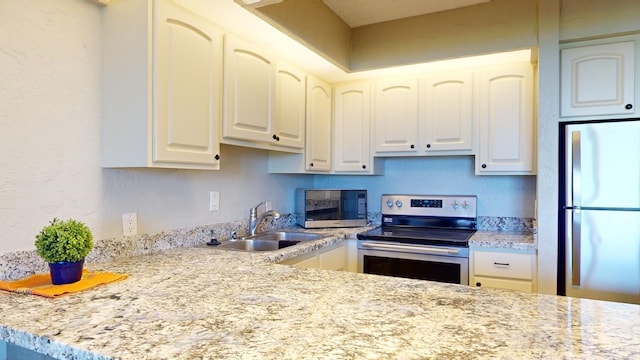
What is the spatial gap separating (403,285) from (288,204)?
6.41 ft

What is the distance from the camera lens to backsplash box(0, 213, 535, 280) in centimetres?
141

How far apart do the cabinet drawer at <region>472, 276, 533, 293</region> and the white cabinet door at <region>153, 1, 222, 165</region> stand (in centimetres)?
179

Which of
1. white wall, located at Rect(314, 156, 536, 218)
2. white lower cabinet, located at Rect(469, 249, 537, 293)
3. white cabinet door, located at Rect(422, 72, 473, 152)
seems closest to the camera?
white lower cabinet, located at Rect(469, 249, 537, 293)

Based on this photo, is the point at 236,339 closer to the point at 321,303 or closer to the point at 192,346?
the point at 192,346

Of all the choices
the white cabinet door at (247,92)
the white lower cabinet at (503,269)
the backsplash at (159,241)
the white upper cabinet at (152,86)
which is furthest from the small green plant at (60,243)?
the white lower cabinet at (503,269)

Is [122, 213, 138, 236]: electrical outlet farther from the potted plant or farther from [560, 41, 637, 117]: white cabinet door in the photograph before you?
[560, 41, 637, 117]: white cabinet door

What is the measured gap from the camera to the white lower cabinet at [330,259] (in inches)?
88.0

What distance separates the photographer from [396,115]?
3.02 m

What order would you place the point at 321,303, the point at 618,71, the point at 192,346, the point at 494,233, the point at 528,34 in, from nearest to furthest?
the point at 192,346 → the point at 321,303 → the point at 618,71 → the point at 528,34 → the point at 494,233

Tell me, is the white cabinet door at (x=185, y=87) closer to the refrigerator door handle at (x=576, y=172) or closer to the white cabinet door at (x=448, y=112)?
the white cabinet door at (x=448, y=112)

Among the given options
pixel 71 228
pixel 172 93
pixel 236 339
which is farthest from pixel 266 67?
pixel 236 339

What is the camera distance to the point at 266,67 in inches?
90.7

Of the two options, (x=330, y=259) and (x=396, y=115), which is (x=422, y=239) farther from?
(x=396, y=115)

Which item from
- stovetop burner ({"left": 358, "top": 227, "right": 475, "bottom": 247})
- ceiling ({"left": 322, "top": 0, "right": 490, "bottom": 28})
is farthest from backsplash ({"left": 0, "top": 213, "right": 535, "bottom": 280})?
ceiling ({"left": 322, "top": 0, "right": 490, "bottom": 28})
